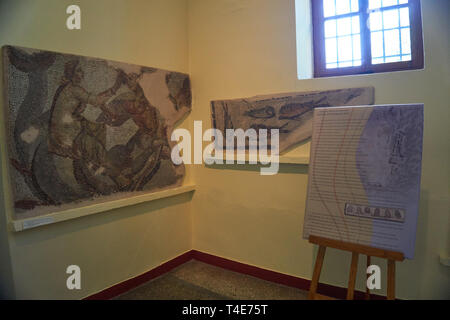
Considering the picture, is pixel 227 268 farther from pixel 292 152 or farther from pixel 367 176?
pixel 367 176

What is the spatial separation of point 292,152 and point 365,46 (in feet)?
3.63

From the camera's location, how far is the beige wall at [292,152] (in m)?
2.30

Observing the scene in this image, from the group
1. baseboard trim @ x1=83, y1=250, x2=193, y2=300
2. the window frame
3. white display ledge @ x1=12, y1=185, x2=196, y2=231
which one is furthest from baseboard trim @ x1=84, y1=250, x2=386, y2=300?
the window frame

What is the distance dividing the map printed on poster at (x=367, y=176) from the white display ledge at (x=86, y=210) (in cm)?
155

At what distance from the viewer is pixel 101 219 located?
8.73ft

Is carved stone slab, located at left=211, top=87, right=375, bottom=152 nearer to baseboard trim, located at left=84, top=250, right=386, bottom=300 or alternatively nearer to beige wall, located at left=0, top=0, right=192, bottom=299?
beige wall, located at left=0, top=0, right=192, bottom=299

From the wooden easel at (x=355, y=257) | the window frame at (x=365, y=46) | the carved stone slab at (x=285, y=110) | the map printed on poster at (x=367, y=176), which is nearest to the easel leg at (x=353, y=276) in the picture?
the wooden easel at (x=355, y=257)

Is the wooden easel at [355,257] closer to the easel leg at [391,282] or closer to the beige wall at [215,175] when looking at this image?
the easel leg at [391,282]

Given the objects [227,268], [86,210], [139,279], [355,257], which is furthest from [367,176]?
[139,279]

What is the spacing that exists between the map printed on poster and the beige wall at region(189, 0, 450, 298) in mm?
596

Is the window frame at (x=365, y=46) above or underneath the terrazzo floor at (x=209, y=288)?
above

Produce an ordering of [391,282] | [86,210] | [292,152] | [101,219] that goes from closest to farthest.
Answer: [391,282] < [86,210] < [101,219] < [292,152]

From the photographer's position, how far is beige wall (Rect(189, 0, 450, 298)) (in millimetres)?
2301
